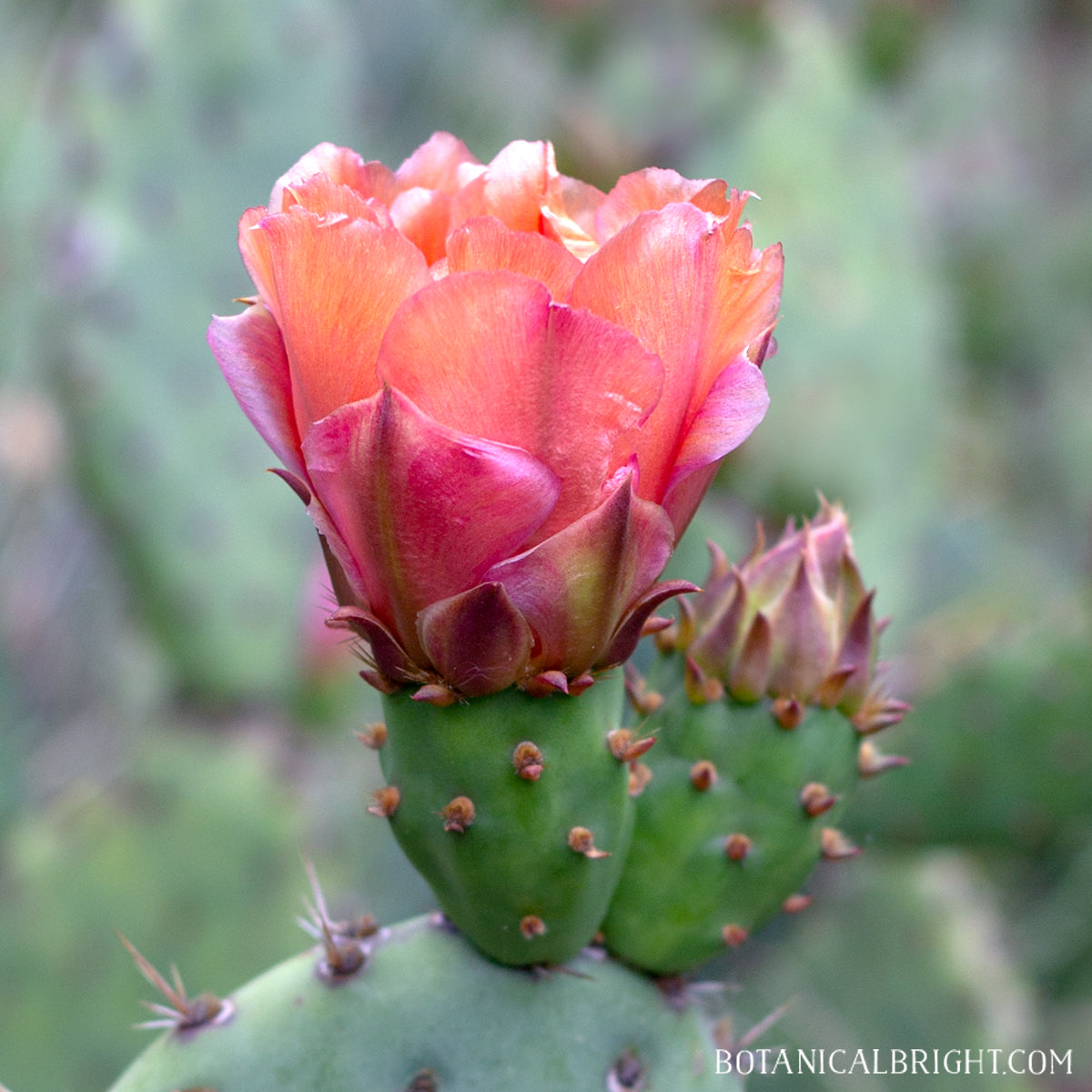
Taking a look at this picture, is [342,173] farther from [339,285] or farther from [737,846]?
[737,846]

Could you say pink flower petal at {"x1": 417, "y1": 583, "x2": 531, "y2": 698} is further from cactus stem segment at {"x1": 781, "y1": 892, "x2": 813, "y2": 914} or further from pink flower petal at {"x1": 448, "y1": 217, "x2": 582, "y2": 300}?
cactus stem segment at {"x1": 781, "y1": 892, "x2": 813, "y2": 914}

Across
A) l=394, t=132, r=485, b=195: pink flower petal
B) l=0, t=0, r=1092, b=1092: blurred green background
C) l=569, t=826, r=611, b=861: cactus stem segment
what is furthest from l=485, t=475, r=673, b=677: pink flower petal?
l=0, t=0, r=1092, b=1092: blurred green background

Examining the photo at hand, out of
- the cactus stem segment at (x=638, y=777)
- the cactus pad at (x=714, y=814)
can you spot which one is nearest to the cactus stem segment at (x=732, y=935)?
the cactus pad at (x=714, y=814)

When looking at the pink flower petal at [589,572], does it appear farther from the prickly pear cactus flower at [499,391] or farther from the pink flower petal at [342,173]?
the pink flower petal at [342,173]

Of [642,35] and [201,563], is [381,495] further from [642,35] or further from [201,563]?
[642,35]

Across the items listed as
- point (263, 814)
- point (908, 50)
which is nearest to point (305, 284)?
point (263, 814)
